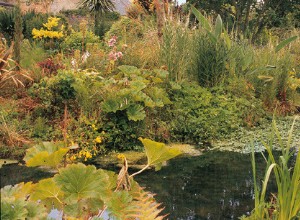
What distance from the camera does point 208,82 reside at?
24.2 feet

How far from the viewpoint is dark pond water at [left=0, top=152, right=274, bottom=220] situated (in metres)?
3.94

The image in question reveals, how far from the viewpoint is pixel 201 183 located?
4668 mm

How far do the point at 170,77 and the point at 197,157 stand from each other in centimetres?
176

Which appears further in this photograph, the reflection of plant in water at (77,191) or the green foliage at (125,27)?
the green foliage at (125,27)

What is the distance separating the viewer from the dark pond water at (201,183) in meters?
3.94

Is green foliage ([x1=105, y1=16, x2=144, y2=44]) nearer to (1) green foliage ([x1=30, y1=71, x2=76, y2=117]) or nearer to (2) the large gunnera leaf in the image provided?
(1) green foliage ([x1=30, y1=71, x2=76, y2=117])

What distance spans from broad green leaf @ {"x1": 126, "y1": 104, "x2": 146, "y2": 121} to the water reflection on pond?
0.68 meters

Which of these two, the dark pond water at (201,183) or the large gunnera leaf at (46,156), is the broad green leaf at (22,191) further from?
the dark pond water at (201,183)

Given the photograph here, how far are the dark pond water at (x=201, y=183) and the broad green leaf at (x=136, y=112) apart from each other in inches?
26.5

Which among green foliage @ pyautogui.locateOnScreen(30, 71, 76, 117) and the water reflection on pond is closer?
the water reflection on pond

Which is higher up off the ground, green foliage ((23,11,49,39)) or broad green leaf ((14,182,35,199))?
green foliage ((23,11,49,39))

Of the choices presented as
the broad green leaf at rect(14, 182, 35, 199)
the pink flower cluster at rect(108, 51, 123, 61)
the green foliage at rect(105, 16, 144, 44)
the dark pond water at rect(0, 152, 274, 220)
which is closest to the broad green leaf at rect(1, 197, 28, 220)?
the broad green leaf at rect(14, 182, 35, 199)

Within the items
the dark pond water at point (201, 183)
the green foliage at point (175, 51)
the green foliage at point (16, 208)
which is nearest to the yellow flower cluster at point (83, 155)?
the dark pond water at point (201, 183)

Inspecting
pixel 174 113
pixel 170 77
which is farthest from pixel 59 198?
pixel 170 77
